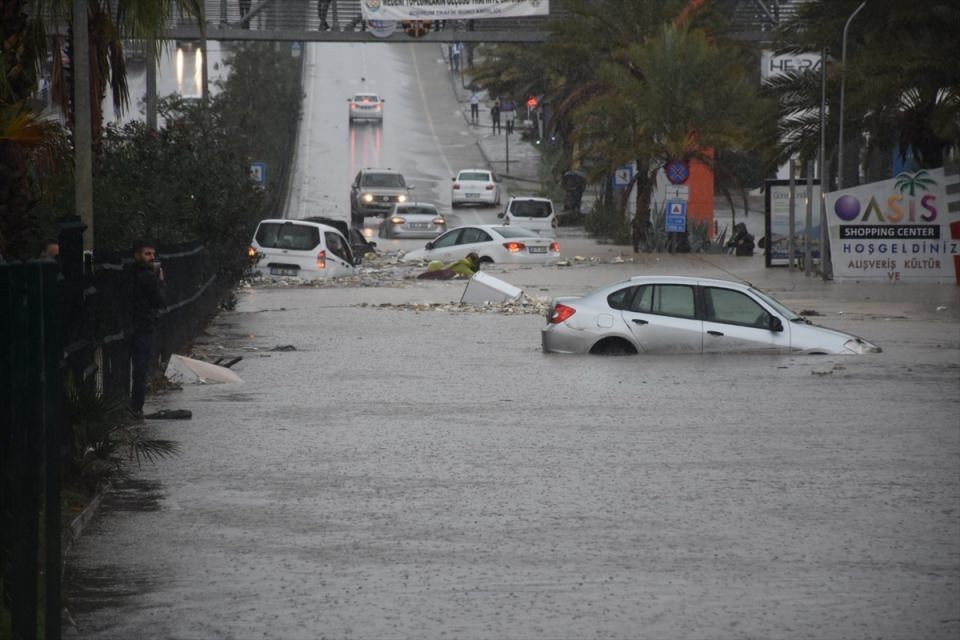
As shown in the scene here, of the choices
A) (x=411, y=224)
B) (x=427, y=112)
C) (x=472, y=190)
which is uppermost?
(x=427, y=112)

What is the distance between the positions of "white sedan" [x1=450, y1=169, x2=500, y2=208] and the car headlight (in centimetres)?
4855

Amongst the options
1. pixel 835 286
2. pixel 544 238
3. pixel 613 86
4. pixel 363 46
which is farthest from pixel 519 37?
pixel 363 46

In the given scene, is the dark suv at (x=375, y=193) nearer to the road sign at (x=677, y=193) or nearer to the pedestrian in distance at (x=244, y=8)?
the pedestrian in distance at (x=244, y=8)

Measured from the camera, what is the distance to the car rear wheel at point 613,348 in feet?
73.7

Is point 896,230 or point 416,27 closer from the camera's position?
point 896,230

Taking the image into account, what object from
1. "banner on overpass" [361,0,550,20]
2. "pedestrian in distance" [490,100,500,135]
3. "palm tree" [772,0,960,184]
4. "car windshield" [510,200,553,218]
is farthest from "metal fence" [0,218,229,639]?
"pedestrian in distance" [490,100,500,135]

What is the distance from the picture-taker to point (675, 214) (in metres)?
53.2

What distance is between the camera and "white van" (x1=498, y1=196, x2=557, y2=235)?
59.0 m

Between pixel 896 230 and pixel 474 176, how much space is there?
112 ft

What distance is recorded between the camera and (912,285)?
130 feet

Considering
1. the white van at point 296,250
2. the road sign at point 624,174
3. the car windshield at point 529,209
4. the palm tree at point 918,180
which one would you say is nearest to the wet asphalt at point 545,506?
the white van at point 296,250

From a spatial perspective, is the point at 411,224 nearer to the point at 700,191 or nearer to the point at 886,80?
the point at 700,191

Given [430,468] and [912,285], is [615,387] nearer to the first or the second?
[430,468]

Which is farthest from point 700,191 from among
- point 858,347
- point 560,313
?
point 560,313
